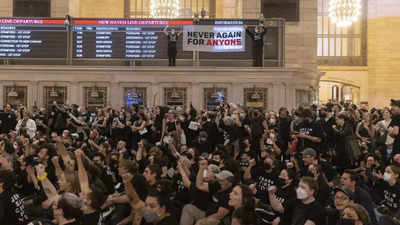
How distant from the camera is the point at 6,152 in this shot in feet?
41.6

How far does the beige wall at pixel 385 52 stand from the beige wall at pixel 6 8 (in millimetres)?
25258

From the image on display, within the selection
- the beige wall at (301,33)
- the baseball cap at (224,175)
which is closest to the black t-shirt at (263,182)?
the baseball cap at (224,175)

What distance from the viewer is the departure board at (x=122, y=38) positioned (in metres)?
25.0

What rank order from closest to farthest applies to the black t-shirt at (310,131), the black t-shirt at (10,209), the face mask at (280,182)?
the black t-shirt at (10,209) → the face mask at (280,182) → the black t-shirt at (310,131)

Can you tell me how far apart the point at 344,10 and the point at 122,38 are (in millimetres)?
14943

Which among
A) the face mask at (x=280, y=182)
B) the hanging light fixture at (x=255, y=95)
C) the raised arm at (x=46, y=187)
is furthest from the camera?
the hanging light fixture at (x=255, y=95)

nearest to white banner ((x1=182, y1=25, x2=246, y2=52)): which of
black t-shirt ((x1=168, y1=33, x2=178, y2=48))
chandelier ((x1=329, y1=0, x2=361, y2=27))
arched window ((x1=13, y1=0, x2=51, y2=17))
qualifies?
black t-shirt ((x1=168, y1=33, x2=178, y2=48))

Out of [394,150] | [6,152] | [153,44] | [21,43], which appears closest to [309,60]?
[153,44]

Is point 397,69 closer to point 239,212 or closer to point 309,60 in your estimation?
point 309,60

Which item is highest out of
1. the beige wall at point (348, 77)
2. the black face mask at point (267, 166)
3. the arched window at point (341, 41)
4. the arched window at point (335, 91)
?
the arched window at point (341, 41)

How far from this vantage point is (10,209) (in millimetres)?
7809

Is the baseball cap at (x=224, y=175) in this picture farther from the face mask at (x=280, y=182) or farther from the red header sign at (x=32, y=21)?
the red header sign at (x=32, y=21)

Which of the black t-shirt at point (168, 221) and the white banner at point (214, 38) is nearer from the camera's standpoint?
the black t-shirt at point (168, 221)

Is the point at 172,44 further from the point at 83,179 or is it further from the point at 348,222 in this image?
the point at 348,222
